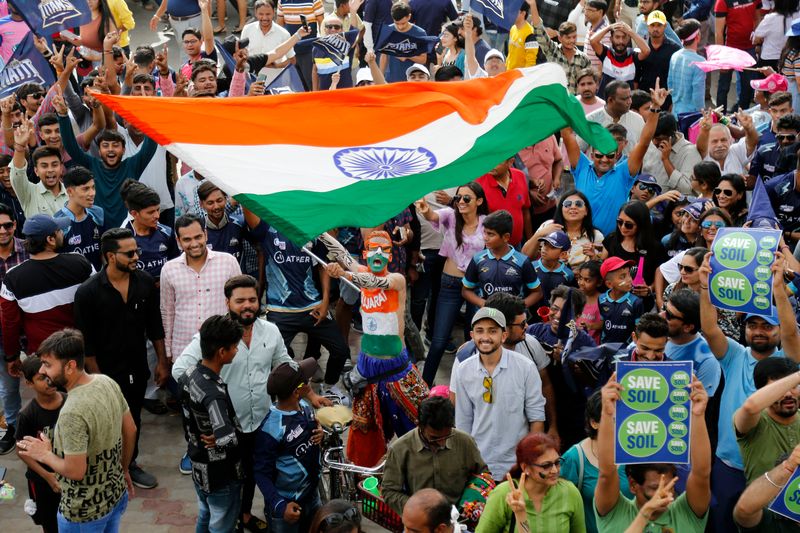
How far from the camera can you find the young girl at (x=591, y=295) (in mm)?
7293

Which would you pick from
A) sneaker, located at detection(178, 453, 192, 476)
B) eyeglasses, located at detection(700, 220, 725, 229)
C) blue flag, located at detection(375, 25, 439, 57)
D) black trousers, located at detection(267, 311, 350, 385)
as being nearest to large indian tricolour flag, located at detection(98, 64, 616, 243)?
eyeglasses, located at detection(700, 220, 725, 229)

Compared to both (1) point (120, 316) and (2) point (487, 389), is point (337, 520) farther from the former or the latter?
(1) point (120, 316)

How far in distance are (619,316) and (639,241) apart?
43.8 inches

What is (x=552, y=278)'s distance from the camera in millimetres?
8086

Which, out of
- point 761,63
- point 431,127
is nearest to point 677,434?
point 431,127

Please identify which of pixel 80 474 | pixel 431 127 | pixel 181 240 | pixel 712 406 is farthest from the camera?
pixel 181 240

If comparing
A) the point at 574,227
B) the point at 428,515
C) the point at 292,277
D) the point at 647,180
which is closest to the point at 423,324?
the point at 292,277

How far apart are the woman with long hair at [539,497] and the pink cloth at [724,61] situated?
23.1 ft

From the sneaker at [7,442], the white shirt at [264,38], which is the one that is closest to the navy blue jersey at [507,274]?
the sneaker at [7,442]

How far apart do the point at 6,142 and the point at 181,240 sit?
3092 millimetres

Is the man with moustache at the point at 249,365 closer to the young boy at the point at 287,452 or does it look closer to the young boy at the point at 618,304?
the young boy at the point at 287,452

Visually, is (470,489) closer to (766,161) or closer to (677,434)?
(677,434)

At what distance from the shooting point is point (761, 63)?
13961 mm

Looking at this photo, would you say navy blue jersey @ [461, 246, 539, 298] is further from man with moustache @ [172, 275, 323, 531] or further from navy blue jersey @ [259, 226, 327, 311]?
man with moustache @ [172, 275, 323, 531]
